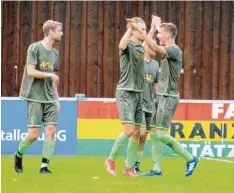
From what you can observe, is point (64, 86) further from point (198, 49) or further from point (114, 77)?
point (198, 49)

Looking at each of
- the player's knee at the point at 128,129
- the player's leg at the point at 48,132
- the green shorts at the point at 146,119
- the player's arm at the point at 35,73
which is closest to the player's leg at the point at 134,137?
the player's knee at the point at 128,129

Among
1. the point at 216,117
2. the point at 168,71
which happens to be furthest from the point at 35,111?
the point at 216,117

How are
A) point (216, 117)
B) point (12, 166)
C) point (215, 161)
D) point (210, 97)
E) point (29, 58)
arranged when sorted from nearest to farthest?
point (29, 58) → point (12, 166) → point (215, 161) → point (216, 117) → point (210, 97)

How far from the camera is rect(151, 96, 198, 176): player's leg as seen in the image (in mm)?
14016

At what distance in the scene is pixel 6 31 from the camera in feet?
73.3

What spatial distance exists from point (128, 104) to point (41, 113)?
1228mm

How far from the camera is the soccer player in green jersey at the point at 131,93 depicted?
45.5 ft

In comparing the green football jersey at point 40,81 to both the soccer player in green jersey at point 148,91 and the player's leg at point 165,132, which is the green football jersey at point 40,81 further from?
the soccer player in green jersey at point 148,91

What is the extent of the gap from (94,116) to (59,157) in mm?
1333

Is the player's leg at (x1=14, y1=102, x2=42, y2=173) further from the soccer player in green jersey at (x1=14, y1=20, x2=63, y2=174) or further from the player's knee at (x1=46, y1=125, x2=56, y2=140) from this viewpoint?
the player's knee at (x1=46, y1=125, x2=56, y2=140)

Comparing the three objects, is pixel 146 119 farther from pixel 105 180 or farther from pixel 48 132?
pixel 105 180

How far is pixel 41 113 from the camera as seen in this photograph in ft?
46.4

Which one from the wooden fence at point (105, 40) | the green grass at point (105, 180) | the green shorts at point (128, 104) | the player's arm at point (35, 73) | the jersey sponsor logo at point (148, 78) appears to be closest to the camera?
Result: the green grass at point (105, 180)

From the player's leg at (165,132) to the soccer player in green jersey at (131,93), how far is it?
30cm
